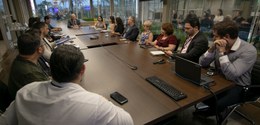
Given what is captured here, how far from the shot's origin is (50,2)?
823cm

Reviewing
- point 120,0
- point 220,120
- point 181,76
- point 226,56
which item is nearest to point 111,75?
point 181,76

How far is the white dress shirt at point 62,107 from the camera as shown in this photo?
2.22 feet

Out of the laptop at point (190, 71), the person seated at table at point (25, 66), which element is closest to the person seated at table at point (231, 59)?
the laptop at point (190, 71)

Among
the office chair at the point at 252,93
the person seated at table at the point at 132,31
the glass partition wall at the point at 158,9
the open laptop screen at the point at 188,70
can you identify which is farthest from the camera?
the person seated at table at the point at 132,31

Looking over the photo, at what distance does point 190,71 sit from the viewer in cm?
150

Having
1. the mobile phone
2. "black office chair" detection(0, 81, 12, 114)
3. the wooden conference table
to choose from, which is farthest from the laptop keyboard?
"black office chair" detection(0, 81, 12, 114)

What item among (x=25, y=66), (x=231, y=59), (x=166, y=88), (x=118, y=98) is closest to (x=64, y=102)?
(x=118, y=98)

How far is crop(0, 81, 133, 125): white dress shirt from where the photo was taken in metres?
0.68

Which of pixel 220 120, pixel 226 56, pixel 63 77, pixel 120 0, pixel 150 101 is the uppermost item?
pixel 120 0

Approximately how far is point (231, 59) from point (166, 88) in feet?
2.91

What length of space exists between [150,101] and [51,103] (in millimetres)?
769

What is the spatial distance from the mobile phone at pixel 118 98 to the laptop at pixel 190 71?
0.70 metres

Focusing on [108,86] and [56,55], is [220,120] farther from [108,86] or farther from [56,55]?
[56,55]

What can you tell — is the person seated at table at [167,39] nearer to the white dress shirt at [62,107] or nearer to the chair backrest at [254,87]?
the chair backrest at [254,87]
